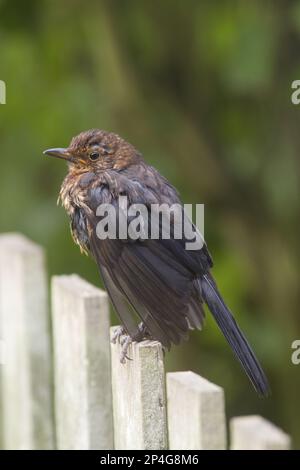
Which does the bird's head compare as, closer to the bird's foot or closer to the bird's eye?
the bird's eye

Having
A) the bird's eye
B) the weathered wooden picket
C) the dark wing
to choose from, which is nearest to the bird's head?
the bird's eye

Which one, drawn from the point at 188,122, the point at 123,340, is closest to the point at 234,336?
the point at 123,340

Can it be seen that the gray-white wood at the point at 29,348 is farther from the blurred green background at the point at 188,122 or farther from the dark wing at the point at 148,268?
the blurred green background at the point at 188,122

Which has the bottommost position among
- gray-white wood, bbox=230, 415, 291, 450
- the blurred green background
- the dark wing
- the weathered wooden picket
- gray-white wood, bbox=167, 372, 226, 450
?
gray-white wood, bbox=230, 415, 291, 450

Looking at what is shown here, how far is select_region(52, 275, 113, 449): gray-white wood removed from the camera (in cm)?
306

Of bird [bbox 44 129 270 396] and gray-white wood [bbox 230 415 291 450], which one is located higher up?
bird [bbox 44 129 270 396]

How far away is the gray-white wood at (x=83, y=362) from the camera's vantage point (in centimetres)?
306

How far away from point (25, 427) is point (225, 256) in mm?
2308

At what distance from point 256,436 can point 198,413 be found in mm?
180

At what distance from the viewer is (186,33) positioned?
5629mm

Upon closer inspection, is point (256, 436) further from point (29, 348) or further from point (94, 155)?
point (94, 155)

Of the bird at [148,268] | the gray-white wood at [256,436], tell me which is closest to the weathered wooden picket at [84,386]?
the gray-white wood at [256,436]

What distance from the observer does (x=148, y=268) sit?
3613mm
